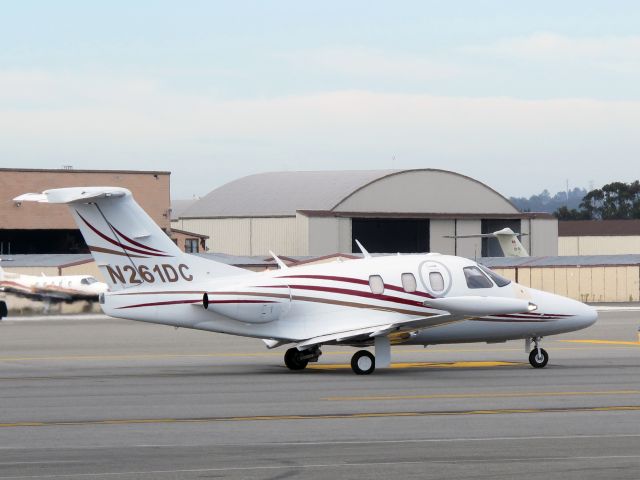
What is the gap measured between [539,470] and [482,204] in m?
80.4

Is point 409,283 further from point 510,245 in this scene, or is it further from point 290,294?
point 510,245

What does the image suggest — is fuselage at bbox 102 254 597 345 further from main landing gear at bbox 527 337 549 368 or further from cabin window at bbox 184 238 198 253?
cabin window at bbox 184 238 198 253

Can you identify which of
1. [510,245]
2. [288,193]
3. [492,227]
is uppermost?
[288,193]

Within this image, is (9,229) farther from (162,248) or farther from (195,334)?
(162,248)

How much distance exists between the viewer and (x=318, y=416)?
814 inches

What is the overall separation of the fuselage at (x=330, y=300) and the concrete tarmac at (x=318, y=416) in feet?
3.32

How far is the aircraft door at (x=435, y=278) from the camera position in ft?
95.9

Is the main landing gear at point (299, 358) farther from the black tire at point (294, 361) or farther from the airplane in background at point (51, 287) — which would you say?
the airplane in background at point (51, 287)

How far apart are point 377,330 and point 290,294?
210 cm

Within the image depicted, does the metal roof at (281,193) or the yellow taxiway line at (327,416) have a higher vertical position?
the metal roof at (281,193)

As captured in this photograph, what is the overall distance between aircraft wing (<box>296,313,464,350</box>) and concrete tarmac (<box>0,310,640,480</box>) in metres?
0.78

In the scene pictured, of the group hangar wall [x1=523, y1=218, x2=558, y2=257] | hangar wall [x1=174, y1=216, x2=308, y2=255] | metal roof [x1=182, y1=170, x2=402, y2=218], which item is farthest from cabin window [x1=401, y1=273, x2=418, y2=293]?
hangar wall [x1=523, y1=218, x2=558, y2=257]

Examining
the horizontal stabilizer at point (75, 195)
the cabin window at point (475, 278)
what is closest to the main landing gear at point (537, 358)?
the cabin window at point (475, 278)

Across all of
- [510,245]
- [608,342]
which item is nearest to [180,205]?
[510,245]
